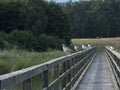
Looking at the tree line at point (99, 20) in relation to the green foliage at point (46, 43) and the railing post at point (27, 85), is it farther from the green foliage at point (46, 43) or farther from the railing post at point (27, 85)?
the railing post at point (27, 85)

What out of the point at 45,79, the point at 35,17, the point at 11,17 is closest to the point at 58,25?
the point at 35,17

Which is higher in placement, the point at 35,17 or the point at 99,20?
the point at 99,20

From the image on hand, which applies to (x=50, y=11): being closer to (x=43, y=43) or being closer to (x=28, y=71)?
(x=43, y=43)

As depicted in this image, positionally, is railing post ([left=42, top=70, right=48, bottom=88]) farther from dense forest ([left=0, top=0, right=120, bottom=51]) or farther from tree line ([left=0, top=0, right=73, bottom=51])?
tree line ([left=0, top=0, right=73, bottom=51])

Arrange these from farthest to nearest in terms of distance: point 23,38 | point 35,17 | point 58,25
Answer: point 58,25, point 35,17, point 23,38

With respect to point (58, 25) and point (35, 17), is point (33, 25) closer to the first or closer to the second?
point (35, 17)

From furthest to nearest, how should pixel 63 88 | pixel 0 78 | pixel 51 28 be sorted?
pixel 51 28, pixel 63 88, pixel 0 78

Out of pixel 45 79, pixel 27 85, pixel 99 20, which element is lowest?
pixel 45 79

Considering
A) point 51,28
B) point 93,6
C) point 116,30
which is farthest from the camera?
point 93,6

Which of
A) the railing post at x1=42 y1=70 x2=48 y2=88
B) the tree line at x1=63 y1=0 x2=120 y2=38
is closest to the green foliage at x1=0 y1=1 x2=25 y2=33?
the railing post at x1=42 y1=70 x2=48 y2=88

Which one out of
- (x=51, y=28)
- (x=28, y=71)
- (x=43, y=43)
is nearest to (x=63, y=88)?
(x=28, y=71)

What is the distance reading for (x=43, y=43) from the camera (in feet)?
198

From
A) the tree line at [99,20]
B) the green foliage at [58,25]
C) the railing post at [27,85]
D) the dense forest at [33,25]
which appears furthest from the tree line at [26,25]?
the tree line at [99,20]

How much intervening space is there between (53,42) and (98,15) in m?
70.8
